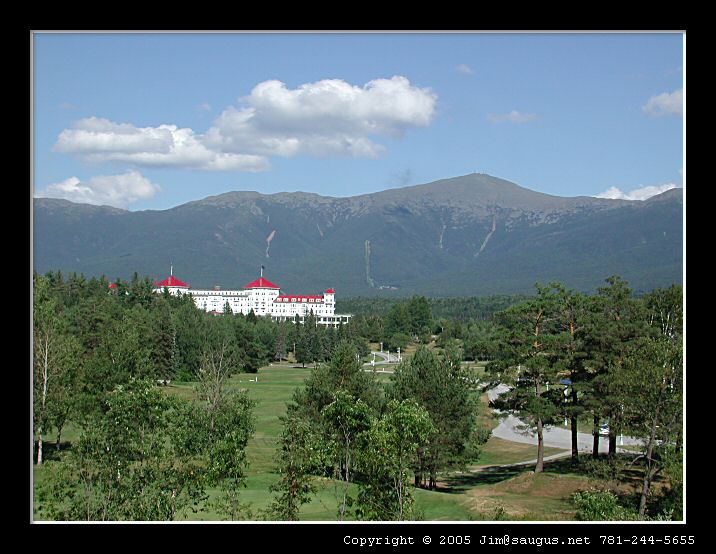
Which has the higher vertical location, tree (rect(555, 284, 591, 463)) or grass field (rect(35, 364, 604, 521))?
tree (rect(555, 284, 591, 463))

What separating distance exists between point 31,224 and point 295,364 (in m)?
66.3

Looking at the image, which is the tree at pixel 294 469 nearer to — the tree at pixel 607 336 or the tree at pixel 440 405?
the tree at pixel 440 405

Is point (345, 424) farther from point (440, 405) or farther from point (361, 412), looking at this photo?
point (440, 405)

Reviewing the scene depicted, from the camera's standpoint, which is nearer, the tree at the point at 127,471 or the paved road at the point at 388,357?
the tree at the point at 127,471

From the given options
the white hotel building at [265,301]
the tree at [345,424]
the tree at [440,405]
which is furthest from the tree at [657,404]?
the white hotel building at [265,301]

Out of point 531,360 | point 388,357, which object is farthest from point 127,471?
point 388,357

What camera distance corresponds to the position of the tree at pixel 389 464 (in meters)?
13.0

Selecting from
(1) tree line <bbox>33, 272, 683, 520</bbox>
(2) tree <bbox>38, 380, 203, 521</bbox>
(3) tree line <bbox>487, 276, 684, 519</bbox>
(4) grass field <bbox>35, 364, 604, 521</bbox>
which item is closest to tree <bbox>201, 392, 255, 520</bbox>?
(1) tree line <bbox>33, 272, 683, 520</bbox>

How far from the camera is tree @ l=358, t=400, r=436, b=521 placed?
1305 centimetres

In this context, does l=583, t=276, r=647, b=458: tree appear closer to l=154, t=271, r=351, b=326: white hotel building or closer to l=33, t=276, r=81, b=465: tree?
l=33, t=276, r=81, b=465: tree

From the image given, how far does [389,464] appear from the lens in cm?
1347

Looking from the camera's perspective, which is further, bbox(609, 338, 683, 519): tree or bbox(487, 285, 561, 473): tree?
bbox(487, 285, 561, 473): tree

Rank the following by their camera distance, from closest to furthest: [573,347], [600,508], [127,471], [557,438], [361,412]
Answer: [600,508] < [127,471] < [361,412] < [573,347] < [557,438]

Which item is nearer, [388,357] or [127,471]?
[127,471]
